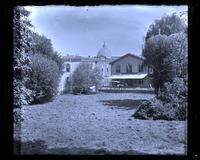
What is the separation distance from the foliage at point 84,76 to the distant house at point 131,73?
358 millimetres

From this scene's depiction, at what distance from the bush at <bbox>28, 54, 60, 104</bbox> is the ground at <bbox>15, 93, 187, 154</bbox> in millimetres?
262

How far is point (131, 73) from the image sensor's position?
703 centimetres

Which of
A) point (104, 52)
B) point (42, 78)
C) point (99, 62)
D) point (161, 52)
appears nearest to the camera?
point (104, 52)

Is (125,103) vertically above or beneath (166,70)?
beneath

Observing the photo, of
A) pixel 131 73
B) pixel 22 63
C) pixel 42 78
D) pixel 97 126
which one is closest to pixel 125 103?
pixel 97 126

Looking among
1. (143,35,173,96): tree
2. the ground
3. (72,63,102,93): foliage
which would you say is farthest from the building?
the ground

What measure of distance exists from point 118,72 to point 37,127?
2251mm

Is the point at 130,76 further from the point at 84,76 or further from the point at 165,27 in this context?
the point at 165,27

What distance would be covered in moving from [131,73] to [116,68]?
41 centimetres

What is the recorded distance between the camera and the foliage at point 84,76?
→ 6929 millimetres

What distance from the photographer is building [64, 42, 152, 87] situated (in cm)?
632

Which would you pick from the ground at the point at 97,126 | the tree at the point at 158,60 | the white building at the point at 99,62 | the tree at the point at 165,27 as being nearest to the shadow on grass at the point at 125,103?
the ground at the point at 97,126

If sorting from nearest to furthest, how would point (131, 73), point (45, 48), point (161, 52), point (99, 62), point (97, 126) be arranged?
point (99, 62) < point (45, 48) < point (131, 73) < point (97, 126) < point (161, 52)
